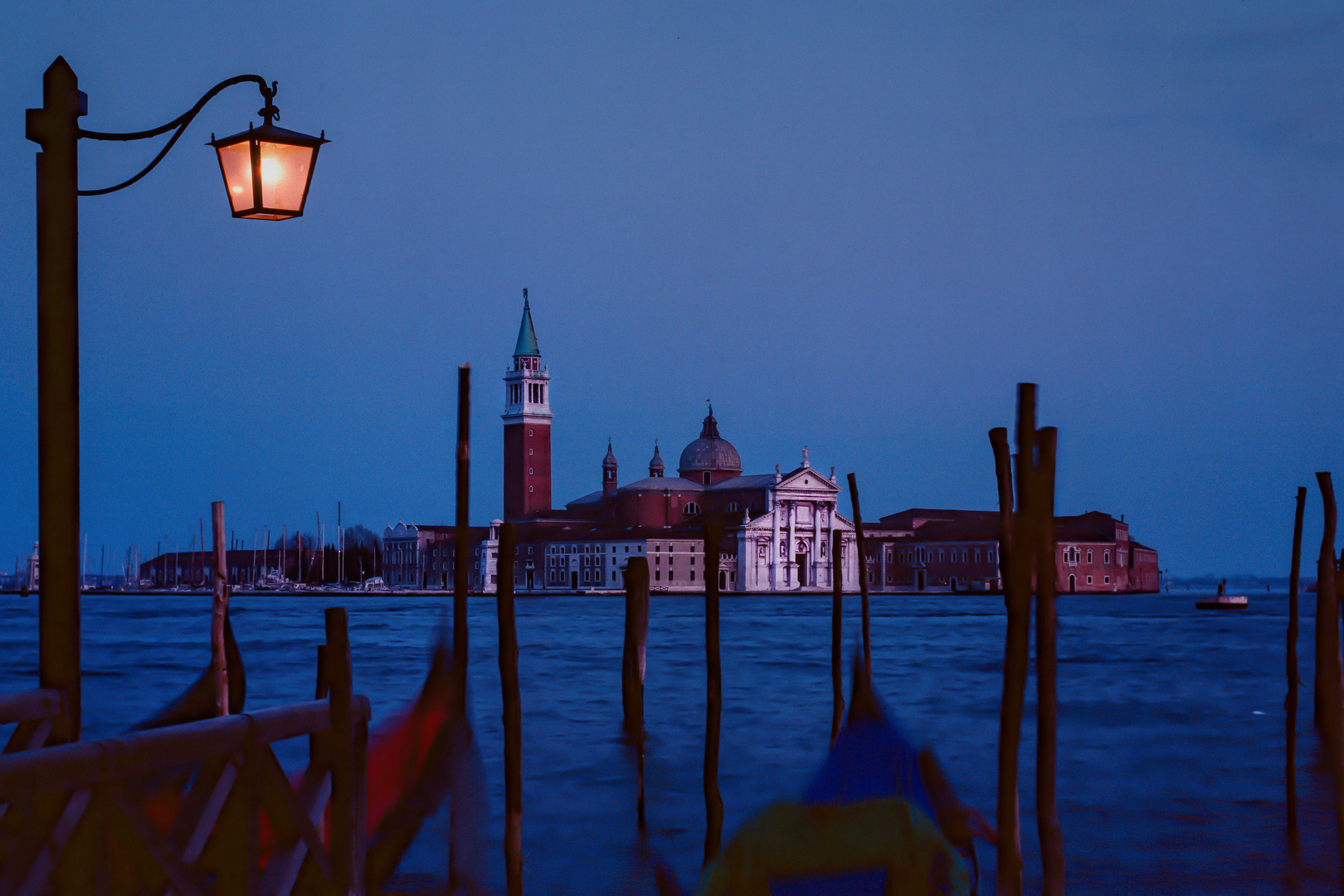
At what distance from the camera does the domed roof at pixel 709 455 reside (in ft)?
223

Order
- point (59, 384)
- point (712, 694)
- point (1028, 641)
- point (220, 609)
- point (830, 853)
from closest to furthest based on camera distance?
point (59, 384), point (1028, 641), point (830, 853), point (712, 694), point (220, 609)

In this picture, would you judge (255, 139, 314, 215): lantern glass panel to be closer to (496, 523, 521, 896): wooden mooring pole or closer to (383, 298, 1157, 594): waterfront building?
(496, 523, 521, 896): wooden mooring pole

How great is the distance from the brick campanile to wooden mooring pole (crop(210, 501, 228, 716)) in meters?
52.9

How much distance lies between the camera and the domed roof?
6806 cm

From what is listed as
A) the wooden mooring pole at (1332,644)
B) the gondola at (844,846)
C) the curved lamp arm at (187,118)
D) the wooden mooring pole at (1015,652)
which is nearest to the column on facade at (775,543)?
the wooden mooring pole at (1332,644)

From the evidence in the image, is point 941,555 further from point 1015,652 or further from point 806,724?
point 1015,652

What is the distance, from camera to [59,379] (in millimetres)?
2623

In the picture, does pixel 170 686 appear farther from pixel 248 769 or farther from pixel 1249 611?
pixel 1249 611

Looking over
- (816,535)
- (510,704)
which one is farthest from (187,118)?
(816,535)

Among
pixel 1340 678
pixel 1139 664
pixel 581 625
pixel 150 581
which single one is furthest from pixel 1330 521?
pixel 150 581

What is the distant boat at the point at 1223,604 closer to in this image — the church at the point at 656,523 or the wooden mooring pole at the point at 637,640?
the church at the point at 656,523

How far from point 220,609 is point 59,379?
7.43 metres

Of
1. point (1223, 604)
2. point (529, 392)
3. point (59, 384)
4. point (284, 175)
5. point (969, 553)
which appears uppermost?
point (529, 392)

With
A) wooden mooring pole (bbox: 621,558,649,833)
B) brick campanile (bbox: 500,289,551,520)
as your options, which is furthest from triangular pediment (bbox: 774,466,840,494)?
wooden mooring pole (bbox: 621,558,649,833)
